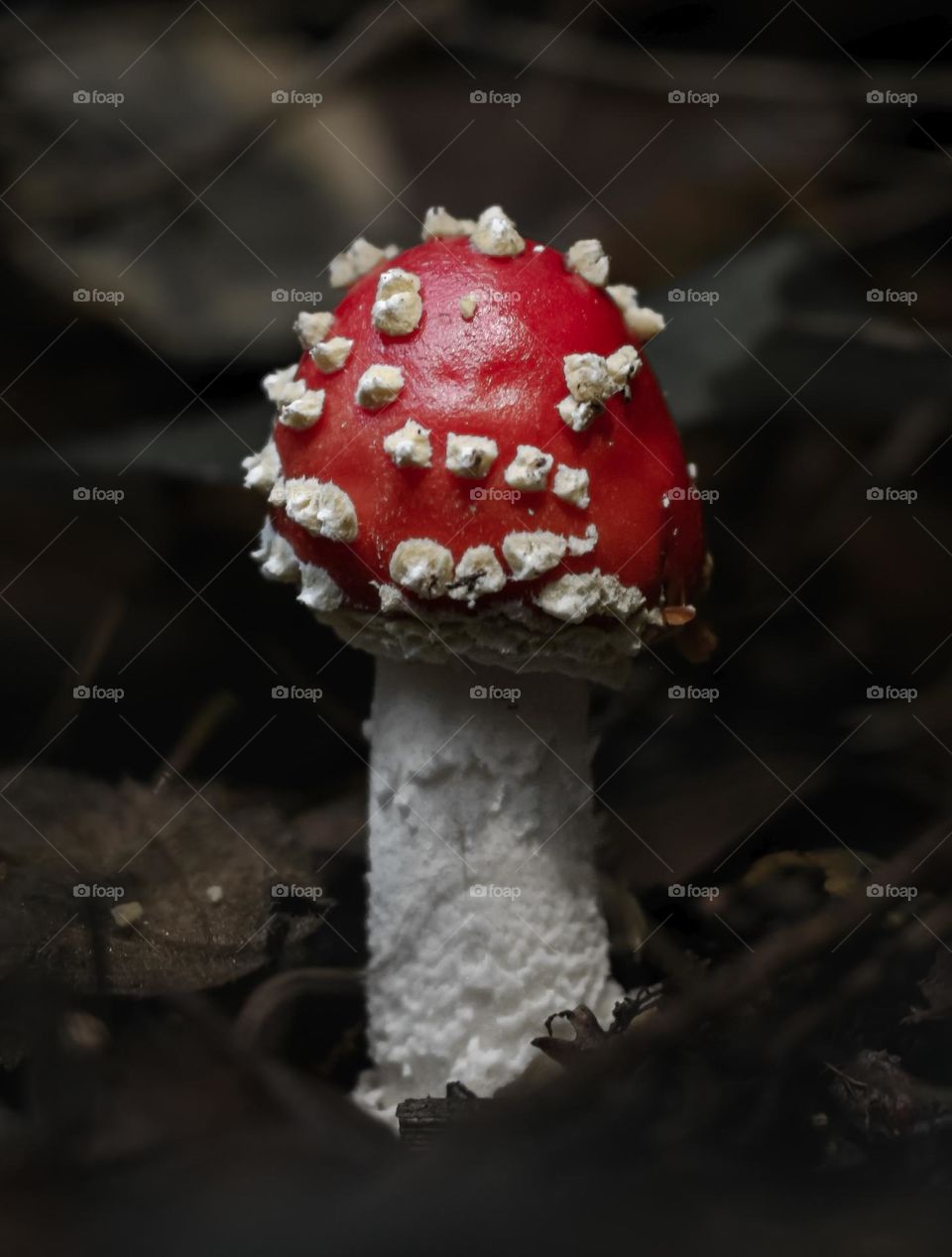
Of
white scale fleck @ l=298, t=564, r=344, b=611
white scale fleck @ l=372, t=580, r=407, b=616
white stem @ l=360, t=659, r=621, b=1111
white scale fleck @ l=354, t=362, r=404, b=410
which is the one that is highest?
white scale fleck @ l=354, t=362, r=404, b=410

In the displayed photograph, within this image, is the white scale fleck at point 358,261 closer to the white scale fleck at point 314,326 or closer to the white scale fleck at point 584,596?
the white scale fleck at point 314,326

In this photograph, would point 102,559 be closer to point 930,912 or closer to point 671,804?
point 671,804

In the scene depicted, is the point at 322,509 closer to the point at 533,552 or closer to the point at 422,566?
the point at 422,566

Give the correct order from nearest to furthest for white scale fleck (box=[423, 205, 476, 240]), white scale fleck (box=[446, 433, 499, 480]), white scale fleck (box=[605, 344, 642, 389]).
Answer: white scale fleck (box=[446, 433, 499, 480]), white scale fleck (box=[605, 344, 642, 389]), white scale fleck (box=[423, 205, 476, 240])

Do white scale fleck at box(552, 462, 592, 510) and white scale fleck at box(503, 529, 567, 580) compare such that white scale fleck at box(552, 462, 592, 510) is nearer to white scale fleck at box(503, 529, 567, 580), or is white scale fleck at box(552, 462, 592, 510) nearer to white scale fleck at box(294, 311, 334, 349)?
white scale fleck at box(503, 529, 567, 580)

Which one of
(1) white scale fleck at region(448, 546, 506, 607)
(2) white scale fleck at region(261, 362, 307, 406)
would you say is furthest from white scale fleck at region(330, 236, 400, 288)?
(1) white scale fleck at region(448, 546, 506, 607)

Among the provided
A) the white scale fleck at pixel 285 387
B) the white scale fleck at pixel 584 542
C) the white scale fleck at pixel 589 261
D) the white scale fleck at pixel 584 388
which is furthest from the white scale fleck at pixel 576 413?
the white scale fleck at pixel 285 387
